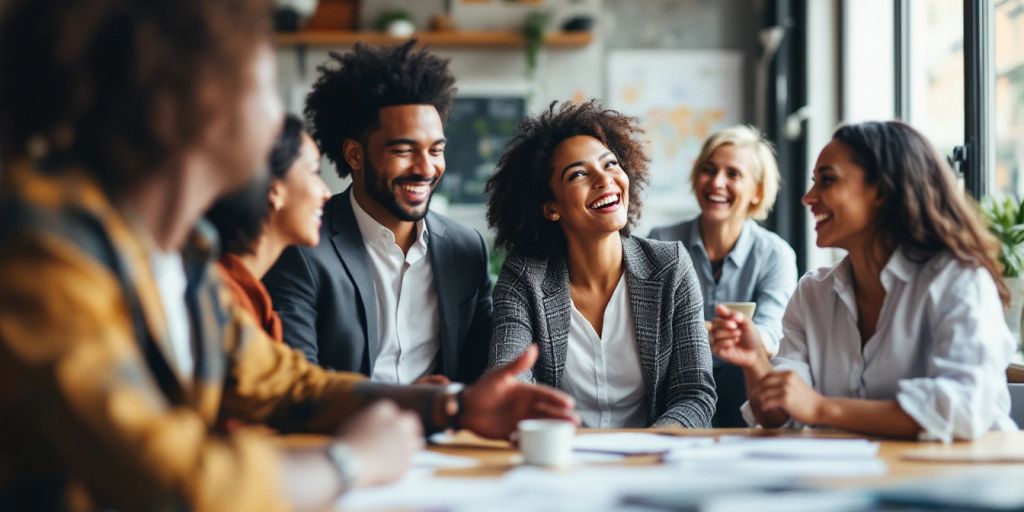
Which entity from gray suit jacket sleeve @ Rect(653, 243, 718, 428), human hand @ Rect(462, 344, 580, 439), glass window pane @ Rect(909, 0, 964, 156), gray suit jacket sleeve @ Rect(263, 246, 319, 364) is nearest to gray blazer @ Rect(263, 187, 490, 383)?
gray suit jacket sleeve @ Rect(263, 246, 319, 364)

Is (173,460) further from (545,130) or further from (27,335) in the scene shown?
(545,130)

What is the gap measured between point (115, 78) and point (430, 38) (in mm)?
4827

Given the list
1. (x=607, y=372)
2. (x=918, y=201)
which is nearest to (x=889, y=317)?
(x=918, y=201)

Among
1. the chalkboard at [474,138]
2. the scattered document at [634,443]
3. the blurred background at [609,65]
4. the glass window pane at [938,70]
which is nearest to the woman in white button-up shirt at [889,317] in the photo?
the scattered document at [634,443]

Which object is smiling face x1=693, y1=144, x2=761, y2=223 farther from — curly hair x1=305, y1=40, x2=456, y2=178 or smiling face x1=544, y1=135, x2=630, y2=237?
curly hair x1=305, y1=40, x2=456, y2=178

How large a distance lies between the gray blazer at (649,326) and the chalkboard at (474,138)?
3.35m

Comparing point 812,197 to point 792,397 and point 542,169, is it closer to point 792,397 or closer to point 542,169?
point 792,397

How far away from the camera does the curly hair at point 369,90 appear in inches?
117

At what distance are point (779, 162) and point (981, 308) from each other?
370 centimetres

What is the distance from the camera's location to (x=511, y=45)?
233 inches

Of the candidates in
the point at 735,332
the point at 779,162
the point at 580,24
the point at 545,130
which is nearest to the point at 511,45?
the point at 580,24

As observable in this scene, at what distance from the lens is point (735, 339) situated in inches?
78.0

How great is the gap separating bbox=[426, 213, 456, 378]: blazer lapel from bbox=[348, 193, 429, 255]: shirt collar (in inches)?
1.1

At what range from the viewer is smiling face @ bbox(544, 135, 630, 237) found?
2686mm
